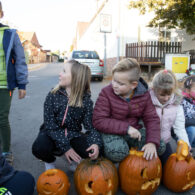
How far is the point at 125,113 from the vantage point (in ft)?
7.48

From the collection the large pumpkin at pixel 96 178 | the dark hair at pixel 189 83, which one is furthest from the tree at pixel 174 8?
the large pumpkin at pixel 96 178

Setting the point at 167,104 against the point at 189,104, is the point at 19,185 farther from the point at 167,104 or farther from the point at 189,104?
the point at 189,104

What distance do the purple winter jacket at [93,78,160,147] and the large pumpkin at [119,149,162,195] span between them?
212 mm

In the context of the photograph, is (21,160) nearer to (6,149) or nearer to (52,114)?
(6,149)

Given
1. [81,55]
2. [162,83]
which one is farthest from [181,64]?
[162,83]

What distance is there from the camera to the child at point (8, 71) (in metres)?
2.50

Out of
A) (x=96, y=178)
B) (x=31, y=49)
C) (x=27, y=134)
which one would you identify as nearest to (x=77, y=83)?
(x=96, y=178)

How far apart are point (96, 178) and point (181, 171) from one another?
0.90 metres

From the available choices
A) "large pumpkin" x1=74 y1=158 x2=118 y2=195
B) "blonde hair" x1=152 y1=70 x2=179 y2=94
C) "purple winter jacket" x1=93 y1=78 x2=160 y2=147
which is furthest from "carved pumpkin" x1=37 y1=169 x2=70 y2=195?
"blonde hair" x1=152 y1=70 x2=179 y2=94

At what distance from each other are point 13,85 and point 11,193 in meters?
1.32

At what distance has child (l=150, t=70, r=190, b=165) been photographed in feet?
7.75

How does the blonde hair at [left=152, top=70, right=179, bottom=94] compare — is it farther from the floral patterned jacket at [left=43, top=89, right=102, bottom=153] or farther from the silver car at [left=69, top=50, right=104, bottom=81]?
the silver car at [left=69, top=50, right=104, bottom=81]

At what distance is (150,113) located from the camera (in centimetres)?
231

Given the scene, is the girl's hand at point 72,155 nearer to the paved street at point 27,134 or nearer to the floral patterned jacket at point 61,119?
the floral patterned jacket at point 61,119
